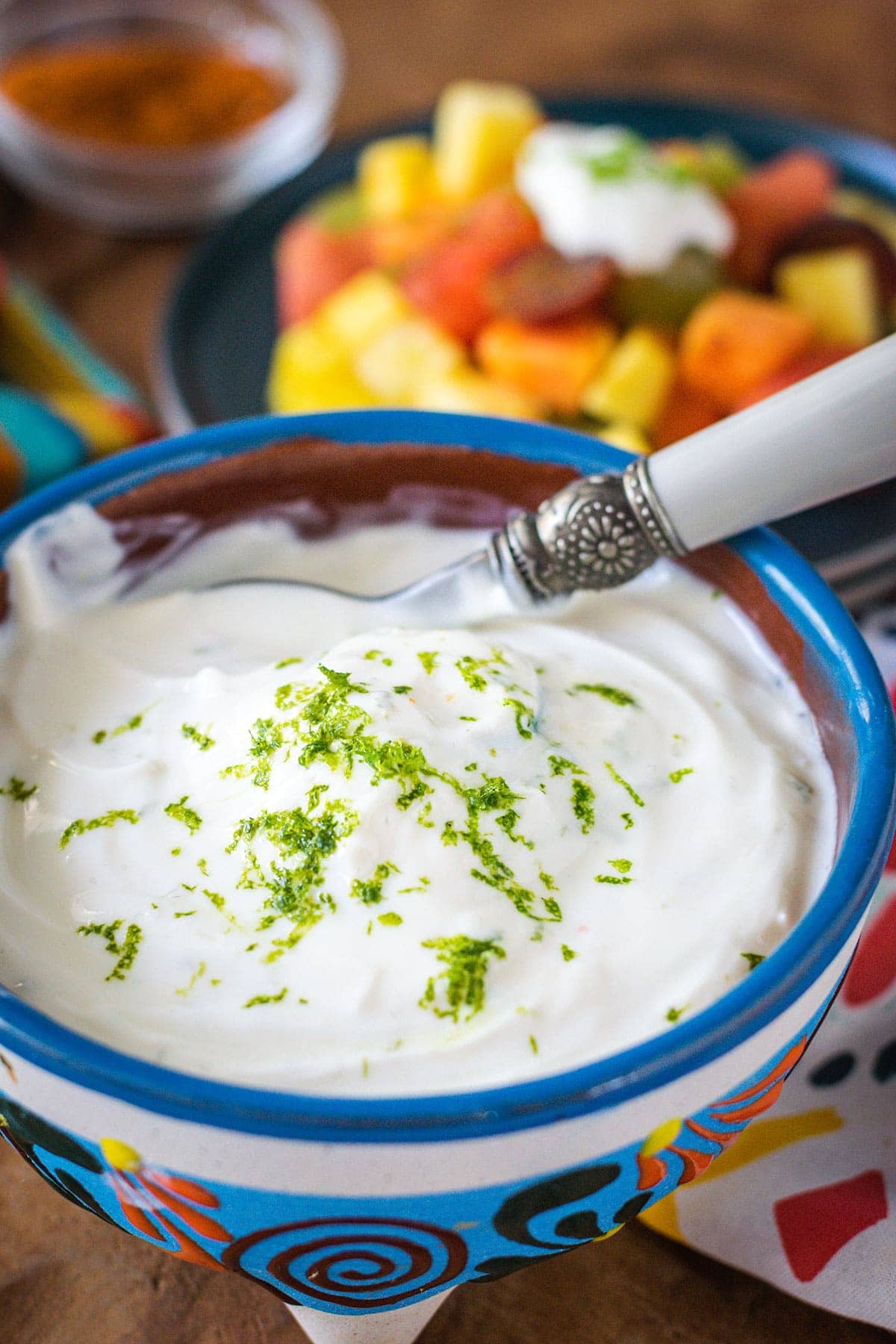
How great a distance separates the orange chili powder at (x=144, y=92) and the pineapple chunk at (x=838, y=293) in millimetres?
1021

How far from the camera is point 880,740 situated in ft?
3.38

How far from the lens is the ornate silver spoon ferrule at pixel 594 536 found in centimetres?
120

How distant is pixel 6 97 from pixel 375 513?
5.39ft

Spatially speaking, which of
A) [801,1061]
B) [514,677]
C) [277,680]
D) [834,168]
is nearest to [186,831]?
[277,680]

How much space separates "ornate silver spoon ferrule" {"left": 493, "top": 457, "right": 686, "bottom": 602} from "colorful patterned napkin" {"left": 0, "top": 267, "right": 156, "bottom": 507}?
2.70 feet

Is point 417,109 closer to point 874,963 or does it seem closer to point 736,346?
point 736,346

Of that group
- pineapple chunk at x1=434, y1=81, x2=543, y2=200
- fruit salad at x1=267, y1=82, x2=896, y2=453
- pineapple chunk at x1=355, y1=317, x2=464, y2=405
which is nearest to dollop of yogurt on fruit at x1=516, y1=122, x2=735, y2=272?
fruit salad at x1=267, y1=82, x2=896, y2=453

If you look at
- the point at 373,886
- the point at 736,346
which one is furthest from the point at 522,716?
the point at 736,346

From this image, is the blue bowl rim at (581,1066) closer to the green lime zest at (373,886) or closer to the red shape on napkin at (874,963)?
the green lime zest at (373,886)

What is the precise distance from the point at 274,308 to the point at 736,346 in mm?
725

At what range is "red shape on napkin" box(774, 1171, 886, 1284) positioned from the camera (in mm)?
1153

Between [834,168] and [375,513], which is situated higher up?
[375,513]

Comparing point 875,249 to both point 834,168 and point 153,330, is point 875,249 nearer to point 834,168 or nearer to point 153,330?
point 834,168

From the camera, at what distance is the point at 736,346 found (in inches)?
80.4
